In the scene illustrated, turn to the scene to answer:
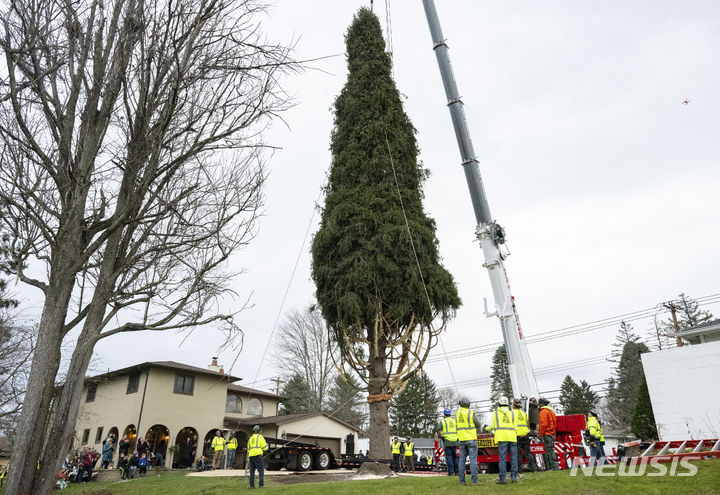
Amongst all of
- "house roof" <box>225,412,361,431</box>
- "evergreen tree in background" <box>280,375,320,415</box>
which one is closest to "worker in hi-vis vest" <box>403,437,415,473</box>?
"house roof" <box>225,412,361,431</box>

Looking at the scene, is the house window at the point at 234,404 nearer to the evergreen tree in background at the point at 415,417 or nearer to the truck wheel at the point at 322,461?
the truck wheel at the point at 322,461

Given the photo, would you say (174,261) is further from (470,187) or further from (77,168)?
(470,187)

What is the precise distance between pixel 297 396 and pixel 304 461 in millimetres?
23075

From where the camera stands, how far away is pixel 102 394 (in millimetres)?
31094

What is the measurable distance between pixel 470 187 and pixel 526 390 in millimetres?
6447

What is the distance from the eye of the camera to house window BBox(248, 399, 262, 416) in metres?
32.9

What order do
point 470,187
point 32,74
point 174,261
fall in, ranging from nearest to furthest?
point 32,74 → point 174,261 → point 470,187

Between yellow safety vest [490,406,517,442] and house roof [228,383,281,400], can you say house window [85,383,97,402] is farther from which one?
yellow safety vest [490,406,517,442]

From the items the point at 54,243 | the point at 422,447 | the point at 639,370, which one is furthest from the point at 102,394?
the point at 639,370

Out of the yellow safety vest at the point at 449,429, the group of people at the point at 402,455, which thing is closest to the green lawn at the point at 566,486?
the yellow safety vest at the point at 449,429

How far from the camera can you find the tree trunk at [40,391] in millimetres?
7594

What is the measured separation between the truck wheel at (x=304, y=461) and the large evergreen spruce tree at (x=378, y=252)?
14.5ft

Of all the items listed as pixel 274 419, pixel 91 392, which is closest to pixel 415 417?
pixel 274 419

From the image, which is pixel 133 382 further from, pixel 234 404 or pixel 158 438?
pixel 234 404
